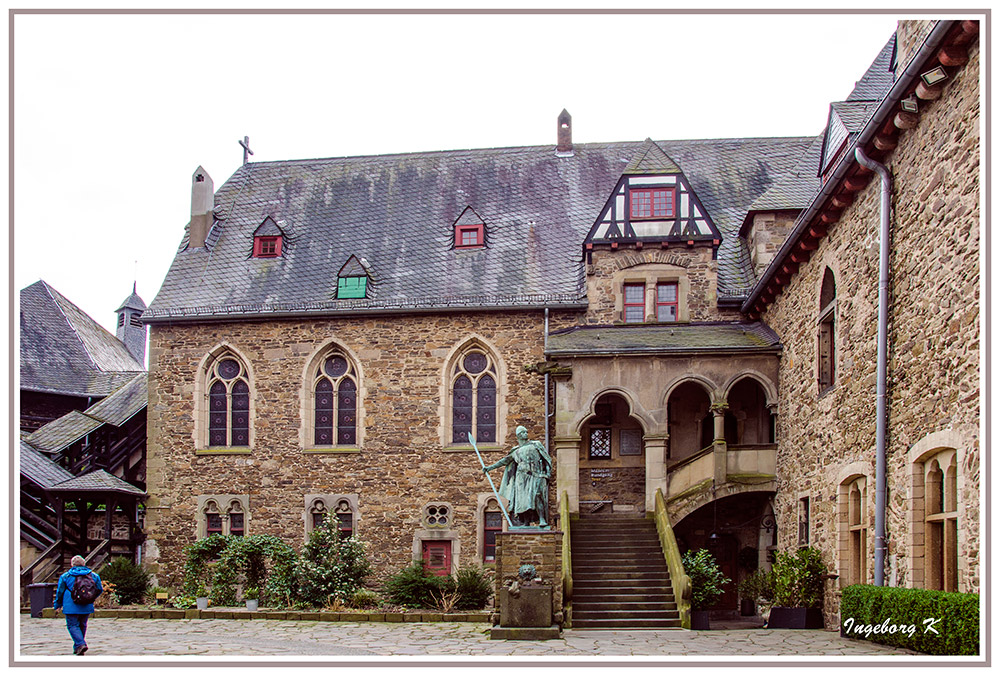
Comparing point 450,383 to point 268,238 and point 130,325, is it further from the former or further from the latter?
point 130,325

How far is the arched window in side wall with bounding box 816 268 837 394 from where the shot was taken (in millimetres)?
16938

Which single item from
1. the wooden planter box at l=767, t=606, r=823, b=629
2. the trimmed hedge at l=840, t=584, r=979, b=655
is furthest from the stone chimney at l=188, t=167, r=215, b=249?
the trimmed hedge at l=840, t=584, r=979, b=655

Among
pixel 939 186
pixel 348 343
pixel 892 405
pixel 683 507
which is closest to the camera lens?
pixel 939 186

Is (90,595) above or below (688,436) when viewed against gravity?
below

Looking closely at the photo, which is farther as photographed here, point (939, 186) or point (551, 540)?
point (551, 540)

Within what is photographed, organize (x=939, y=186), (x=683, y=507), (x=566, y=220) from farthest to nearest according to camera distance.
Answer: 1. (x=566, y=220)
2. (x=683, y=507)
3. (x=939, y=186)

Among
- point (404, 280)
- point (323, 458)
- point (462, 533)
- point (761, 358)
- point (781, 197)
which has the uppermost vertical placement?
point (781, 197)

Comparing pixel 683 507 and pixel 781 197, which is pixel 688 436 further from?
pixel 781 197

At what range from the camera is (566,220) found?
1029 inches

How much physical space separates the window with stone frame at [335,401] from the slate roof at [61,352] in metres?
8.87

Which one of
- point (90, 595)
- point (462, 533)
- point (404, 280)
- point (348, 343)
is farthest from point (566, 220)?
point (90, 595)

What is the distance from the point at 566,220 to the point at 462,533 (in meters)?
7.49

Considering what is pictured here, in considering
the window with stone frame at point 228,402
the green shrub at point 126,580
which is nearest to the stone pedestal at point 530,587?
the green shrub at point 126,580

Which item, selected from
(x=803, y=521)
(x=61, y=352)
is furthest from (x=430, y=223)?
Result: (x=61, y=352)
